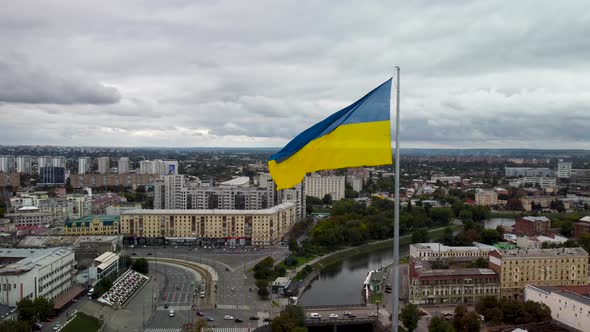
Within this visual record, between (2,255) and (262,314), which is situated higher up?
(2,255)

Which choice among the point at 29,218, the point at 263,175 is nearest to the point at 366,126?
the point at 29,218

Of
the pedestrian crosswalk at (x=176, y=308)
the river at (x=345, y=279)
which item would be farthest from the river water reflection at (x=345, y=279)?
the pedestrian crosswalk at (x=176, y=308)

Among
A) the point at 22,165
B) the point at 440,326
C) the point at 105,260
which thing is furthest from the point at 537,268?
the point at 22,165

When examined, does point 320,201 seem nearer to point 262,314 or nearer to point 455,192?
point 455,192

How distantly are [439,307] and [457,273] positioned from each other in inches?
38.2

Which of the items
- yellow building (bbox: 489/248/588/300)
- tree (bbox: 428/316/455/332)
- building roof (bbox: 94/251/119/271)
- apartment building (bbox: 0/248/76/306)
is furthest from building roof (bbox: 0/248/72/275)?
yellow building (bbox: 489/248/588/300)

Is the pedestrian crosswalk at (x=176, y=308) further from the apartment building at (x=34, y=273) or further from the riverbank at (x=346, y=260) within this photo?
the riverbank at (x=346, y=260)

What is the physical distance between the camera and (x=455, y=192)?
33.4 meters

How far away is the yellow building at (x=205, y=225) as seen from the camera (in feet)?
62.9

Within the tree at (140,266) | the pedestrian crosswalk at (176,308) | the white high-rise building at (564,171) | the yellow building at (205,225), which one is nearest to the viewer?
the pedestrian crosswalk at (176,308)

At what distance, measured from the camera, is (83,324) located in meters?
9.83

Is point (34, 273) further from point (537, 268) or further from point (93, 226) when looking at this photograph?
point (537, 268)

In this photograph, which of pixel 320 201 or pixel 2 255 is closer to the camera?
pixel 2 255

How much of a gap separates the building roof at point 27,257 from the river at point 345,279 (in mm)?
5450
